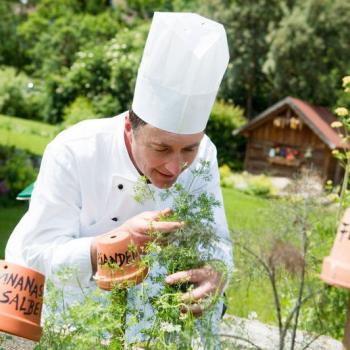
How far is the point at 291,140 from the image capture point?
1911cm

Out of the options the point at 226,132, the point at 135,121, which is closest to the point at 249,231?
the point at 135,121

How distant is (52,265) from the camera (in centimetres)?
201

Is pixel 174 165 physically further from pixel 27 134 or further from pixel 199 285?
pixel 27 134

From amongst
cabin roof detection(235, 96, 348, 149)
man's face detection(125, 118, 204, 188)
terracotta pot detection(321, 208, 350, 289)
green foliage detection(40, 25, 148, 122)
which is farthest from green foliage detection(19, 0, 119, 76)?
terracotta pot detection(321, 208, 350, 289)

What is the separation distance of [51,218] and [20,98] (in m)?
24.7

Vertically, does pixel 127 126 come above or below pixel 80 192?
above

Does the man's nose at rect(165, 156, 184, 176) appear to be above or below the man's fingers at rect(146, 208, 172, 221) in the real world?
above

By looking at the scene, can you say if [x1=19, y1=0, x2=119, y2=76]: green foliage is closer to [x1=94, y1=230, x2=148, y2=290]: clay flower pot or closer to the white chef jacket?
the white chef jacket

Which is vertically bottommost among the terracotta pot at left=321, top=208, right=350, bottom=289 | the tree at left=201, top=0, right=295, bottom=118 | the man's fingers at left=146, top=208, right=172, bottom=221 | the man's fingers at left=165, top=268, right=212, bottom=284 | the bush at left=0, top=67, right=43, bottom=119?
the bush at left=0, top=67, right=43, bottom=119

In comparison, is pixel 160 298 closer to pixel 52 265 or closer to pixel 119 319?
pixel 119 319

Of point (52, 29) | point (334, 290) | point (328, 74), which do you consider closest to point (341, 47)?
point (328, 74)

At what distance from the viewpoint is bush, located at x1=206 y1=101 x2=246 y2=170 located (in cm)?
2100

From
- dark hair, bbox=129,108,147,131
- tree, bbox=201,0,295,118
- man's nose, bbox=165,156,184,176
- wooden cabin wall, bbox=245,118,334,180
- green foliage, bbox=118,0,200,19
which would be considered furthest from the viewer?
green foliage, bbox=118,0,200,19

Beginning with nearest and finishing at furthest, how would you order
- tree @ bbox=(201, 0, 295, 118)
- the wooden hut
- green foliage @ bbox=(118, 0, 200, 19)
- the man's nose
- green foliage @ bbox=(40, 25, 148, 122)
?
the man's nose
the wooden hut
tree @ bbox=(201, 0, 295, 118)
green foliage @ bbox=(40, 25, 148, 122)
green foliage @ bbox=(118, 0, 200, 19)
